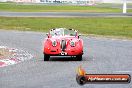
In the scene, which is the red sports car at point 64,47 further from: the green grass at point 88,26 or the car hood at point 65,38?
the green grass at point 88,26

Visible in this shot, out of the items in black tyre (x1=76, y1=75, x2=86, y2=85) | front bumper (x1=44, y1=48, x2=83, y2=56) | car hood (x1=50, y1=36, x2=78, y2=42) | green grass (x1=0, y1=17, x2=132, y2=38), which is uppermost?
black tyre (x1=76, y1=75, x2=86, y2=85)

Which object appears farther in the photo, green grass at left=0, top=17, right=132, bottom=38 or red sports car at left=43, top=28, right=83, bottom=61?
green grass at left=0, top=17, right=132, bottom=38

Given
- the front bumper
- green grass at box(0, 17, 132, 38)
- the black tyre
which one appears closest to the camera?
the black tyre

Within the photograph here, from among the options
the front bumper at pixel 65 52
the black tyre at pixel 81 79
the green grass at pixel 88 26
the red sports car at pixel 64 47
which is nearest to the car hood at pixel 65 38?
the red sports car at pixel 64 47

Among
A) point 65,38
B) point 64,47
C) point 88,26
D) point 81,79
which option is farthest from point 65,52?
point 88,26

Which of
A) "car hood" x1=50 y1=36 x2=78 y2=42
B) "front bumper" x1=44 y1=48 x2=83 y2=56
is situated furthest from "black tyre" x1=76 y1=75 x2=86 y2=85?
"car hood" x1=50 y1=36 x2=78 y2=42

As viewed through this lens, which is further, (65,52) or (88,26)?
(88,26)

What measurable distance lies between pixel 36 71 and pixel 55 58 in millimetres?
5885

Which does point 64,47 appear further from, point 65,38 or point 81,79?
point 81,79

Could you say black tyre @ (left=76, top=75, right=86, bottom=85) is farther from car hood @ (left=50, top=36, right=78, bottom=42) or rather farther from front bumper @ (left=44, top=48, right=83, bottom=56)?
car hood @ (left=50, top=36, right=78, bottom=42)

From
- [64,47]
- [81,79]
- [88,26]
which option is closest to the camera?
[81,79]

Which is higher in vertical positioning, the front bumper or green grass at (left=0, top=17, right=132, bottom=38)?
the front bumper

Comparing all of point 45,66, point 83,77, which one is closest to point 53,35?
point 45,66

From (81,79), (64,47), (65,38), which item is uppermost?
(81,79)
